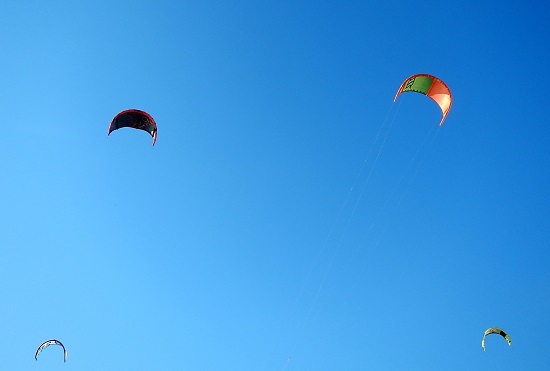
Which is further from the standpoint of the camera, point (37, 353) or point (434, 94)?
point (37, 353)

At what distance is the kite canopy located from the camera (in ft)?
51.1

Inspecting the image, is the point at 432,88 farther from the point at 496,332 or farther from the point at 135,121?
the point at 496,332

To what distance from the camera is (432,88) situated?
A: 1622 centimetres

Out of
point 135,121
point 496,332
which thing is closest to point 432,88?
point 135,121

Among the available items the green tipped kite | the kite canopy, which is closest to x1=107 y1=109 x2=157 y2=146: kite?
the kite canopy

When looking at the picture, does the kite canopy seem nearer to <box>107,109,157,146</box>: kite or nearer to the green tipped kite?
<box>107,109,157,146</box>: kite

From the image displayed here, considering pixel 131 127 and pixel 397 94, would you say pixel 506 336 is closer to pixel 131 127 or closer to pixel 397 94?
pixel 397 94

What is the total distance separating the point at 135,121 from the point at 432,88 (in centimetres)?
1025

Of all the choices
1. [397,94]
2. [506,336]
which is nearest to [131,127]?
[397,94]

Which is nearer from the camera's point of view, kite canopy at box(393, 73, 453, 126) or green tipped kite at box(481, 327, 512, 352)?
kite canopy at box(393, 73, 453, 126)

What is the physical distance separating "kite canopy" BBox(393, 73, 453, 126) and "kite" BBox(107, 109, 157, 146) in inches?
327

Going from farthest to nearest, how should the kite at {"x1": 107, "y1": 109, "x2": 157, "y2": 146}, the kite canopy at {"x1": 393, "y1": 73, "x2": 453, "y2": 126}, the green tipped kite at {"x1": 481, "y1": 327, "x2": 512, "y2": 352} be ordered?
1. the green tipped kite at {"x1": 481, "y1": 327, "x2": 512, "y2": 352}
2. the kite at {"x1": 107, "y1": 109, "x2": 157, "y2": 146}
3. the kite canopy at {"x1": 393, "y1": 73, "x2": 453, "y2": 126}

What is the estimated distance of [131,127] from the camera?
17094mm

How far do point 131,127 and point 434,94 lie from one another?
1055 centimetres
